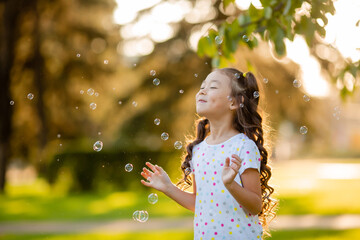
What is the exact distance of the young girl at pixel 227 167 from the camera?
2.71m

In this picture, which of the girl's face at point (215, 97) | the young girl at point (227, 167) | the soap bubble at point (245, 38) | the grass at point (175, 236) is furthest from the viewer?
the grass at point (175, 236)

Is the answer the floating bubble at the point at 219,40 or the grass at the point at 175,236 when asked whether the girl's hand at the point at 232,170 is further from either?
the grass at the point at 175,236

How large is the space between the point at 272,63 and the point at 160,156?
409 cm

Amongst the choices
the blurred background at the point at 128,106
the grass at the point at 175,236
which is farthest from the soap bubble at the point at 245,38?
the grass at the point at 175,236

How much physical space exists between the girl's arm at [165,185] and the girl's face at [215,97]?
392 mm

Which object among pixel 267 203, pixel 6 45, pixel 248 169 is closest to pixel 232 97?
pixel 248 169

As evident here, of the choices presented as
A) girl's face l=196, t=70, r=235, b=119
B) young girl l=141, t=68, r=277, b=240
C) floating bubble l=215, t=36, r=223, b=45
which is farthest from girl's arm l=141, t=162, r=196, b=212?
floating bubble l=215, t=36, r=223, b=45

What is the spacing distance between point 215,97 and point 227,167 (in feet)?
1.61

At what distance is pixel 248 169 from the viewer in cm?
273

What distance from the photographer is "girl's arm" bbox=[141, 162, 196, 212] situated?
295cm

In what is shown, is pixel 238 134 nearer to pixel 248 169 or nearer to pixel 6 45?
pixel 248 169

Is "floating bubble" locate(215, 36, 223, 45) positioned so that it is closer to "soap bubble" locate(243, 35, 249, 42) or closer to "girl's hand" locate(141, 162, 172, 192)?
"soap bubble" locate(243, 35, 249, 42)

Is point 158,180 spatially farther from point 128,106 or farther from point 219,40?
point 128,106

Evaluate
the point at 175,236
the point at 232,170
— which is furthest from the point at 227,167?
the point at 175,236
